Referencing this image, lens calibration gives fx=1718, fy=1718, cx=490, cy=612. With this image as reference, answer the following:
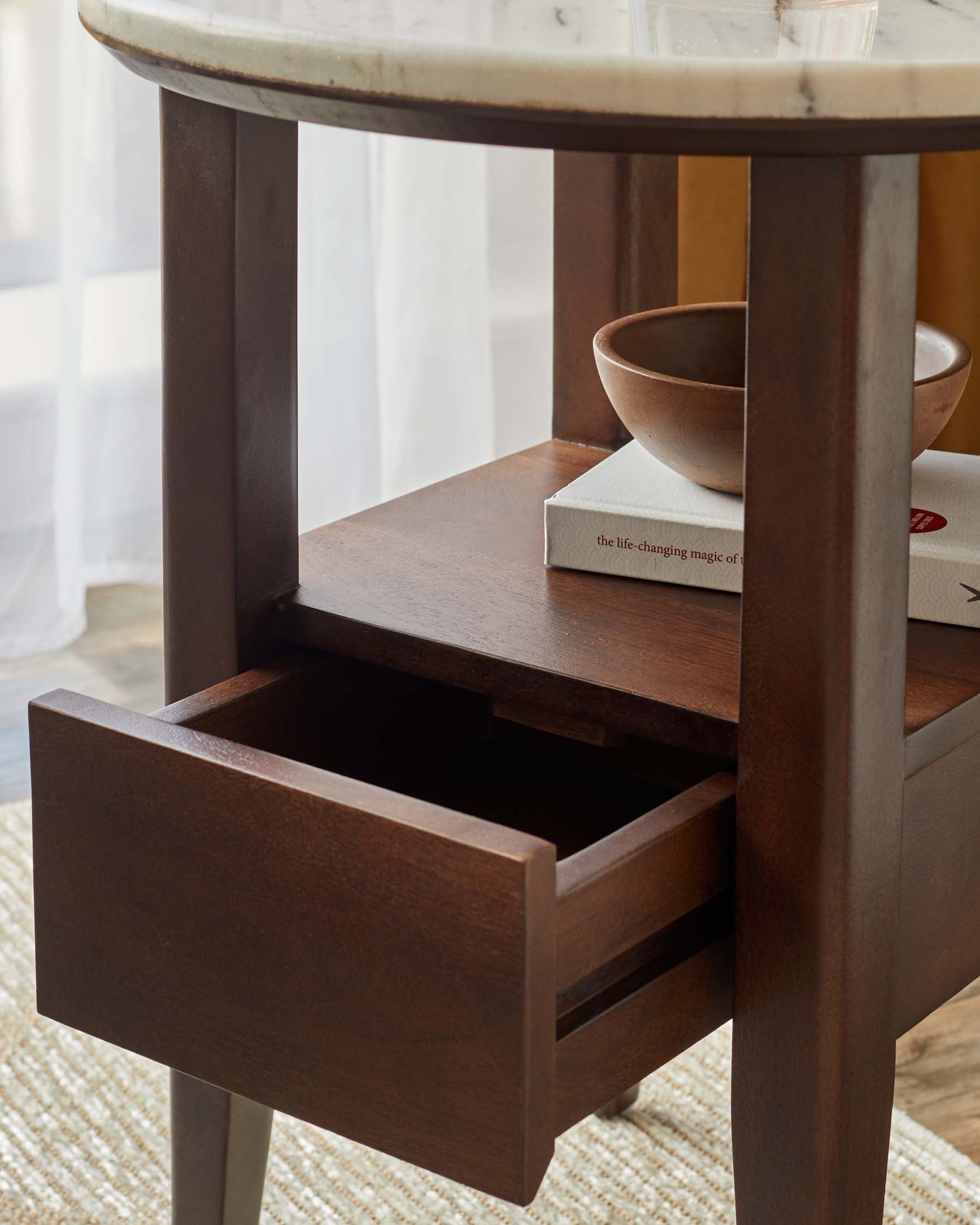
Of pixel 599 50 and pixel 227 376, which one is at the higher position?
pixel 599 50

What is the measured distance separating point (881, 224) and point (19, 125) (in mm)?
1321

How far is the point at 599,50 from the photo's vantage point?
0.56 meters

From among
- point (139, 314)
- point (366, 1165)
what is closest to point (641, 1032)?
point (366, 1165)

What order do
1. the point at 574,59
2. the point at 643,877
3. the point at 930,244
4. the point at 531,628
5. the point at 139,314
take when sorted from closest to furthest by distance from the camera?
1. the point at 574,59
2. the point at 643,877
3. the point at 531,628
4. the point at 930,244
5. the point at 139,314

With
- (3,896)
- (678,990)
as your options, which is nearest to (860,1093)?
(678,990)

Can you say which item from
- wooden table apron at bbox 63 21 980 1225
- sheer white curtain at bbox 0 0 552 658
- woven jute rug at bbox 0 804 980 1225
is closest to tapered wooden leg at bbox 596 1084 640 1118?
woven jute rug at bbox 0 804 980 1225

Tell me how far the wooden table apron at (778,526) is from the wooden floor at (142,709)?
430 millimetres

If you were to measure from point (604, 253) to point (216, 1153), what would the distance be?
518mm

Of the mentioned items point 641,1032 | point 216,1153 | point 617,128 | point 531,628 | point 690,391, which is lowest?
point 216,1153

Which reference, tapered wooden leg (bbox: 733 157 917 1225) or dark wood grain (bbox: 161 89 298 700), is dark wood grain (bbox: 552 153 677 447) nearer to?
dark wood grain (bbox: 161 89 298 700)

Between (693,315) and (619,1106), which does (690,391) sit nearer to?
(693,315)

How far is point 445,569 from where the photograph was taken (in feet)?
2.73

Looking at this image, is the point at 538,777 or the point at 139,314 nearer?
the point at 538,777

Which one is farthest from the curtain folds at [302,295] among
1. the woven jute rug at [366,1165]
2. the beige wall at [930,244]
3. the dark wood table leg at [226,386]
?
the dark wood table leg at [226,386]
